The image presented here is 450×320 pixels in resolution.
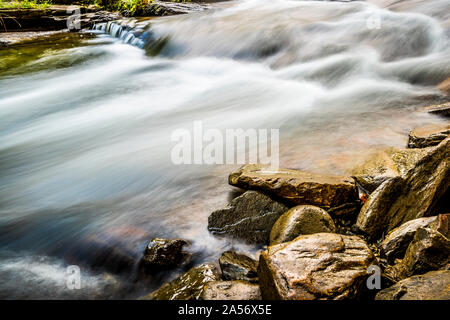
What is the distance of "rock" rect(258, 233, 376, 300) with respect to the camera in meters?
1.70

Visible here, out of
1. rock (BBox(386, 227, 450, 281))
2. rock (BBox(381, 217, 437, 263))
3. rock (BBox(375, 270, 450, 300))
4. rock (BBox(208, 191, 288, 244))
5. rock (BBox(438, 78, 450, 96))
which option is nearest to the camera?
rock (BBox(375, 270, 450, 300))

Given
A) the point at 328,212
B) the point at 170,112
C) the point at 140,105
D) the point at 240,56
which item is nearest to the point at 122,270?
the point at 328,212

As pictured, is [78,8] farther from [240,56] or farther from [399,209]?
[399,209]

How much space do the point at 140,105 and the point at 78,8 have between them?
13934 mm

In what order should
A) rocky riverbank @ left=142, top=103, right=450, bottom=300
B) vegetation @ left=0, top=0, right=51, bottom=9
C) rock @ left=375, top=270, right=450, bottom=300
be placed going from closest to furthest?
rock @ left=375, top=270, right=450, bottom=300 < rocky riverbank @ left=142, top=103, right=450, bottom=300 < vegetation @ left=0, top=0, right=51, bottom=9

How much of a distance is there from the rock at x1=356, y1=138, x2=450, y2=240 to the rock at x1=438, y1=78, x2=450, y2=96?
2915mm

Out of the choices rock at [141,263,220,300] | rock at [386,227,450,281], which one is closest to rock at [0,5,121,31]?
rock at [141,263,220,300]

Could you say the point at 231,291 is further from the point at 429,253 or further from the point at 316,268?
the point at 429,253

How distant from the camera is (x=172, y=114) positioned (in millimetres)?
5750

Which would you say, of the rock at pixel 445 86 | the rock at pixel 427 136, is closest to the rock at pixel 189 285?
the rock at pixel 427 136

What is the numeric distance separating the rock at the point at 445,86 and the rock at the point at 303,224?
3885mm

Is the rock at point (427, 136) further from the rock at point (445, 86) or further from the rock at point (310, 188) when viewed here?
the rock at point (445, 86)

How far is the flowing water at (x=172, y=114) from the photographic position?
2.91 meters

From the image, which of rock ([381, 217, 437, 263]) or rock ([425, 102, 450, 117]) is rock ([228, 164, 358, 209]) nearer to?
rock ([381, 217, 437, 263])
